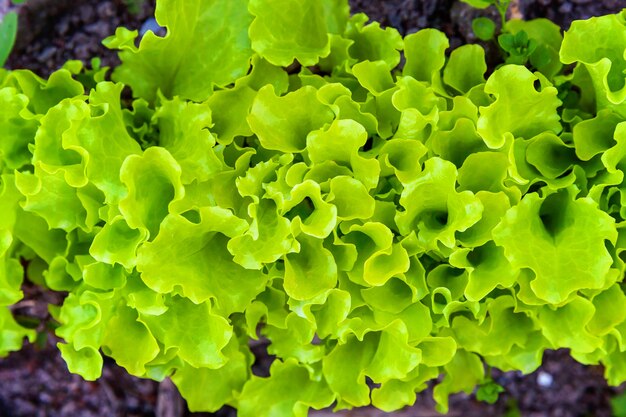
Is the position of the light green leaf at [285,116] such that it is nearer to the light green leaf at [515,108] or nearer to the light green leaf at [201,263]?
the light green leaf at [201,263]

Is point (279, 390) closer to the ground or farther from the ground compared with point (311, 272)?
closer to the ground

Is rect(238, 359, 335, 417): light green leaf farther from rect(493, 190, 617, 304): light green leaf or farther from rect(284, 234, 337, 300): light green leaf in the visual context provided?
rect(493, 190, 617, 304): light green leaf

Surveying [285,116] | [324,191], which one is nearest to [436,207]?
[324,191]

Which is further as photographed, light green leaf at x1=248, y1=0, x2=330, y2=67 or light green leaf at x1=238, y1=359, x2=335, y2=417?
light green leaf at x1=238, y1=359, x2=335, y2=417

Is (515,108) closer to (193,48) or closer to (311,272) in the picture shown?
(311,272)

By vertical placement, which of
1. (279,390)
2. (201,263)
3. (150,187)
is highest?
(150,187)

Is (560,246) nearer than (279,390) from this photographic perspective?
Yes

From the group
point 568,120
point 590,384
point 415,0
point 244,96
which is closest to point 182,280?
point 244,96

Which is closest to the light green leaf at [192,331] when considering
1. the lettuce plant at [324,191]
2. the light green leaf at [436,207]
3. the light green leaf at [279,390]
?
the lettuce plant at [324,191]

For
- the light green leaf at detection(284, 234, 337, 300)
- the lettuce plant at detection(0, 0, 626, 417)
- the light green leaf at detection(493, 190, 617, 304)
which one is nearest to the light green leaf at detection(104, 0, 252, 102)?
the lettuce plant at detection(0, 0, 626, 417)
